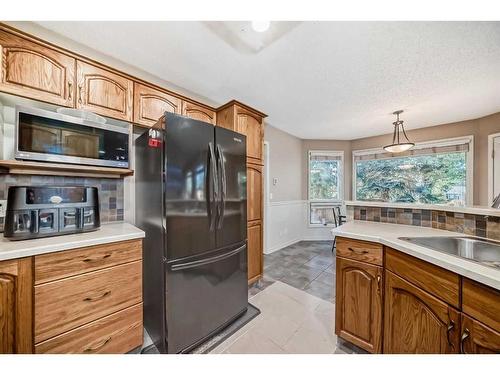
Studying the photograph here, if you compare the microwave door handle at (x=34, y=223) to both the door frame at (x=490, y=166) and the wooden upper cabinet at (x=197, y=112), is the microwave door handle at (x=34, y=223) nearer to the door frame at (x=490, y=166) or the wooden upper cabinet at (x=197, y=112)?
the wooden upper cabinet at (x=197, y=112)

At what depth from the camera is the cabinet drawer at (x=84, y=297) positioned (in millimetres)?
1006

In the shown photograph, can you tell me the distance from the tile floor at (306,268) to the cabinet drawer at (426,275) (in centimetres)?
120

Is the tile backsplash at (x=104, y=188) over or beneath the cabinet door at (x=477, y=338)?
over

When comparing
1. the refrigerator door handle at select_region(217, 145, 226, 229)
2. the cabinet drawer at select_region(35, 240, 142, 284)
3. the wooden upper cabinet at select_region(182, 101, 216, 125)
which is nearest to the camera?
the cabinet drawer at select_region(35, 240, 142, 284)

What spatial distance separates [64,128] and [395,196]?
535 cm

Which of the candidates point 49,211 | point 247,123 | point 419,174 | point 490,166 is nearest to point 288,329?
Answer: point 49,211

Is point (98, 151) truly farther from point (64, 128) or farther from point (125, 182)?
point (125, 182)

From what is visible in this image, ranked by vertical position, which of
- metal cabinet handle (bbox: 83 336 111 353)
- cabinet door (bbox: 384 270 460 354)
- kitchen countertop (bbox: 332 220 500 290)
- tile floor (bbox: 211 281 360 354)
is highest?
kitchen countertop (bbox: 332 220 500 290)

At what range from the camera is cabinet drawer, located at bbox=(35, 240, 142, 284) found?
100cm

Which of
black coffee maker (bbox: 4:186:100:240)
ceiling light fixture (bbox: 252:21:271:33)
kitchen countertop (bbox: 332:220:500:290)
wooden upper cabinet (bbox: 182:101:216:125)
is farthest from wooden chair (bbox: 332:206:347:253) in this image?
black coffee maker (bbox: 4:186:100:240)

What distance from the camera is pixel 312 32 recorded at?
140cm

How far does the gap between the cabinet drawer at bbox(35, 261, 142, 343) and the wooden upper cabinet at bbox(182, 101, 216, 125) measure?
1.46 metres

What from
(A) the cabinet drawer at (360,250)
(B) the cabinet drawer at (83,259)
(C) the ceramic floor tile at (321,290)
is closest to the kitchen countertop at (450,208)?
(A) the cabinet drawer at (360,250)

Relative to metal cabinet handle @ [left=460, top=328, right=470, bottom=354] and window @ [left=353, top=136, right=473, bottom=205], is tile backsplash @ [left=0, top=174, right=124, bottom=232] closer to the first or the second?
metal cabinet handle @ [left=460, top=328, right=470, bottom=354]
